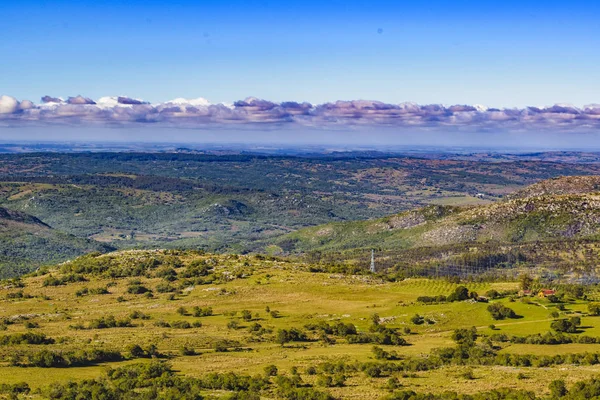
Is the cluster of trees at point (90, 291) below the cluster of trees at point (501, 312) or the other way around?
below

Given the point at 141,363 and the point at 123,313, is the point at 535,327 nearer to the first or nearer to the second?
the point at 141,363

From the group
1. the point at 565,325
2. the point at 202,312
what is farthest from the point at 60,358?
the point at 565,325

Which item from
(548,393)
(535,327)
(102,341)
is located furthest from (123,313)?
(548,393)

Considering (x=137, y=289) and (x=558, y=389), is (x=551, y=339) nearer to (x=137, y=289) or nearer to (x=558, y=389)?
(x=558, y=389)

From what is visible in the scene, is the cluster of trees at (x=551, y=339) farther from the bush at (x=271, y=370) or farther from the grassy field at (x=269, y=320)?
the bush at (x=271, y=370)

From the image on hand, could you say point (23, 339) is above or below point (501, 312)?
above

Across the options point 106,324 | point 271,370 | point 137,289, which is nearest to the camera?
point 271,370

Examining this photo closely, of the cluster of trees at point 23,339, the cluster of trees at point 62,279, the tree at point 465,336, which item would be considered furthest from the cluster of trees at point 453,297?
the cluster of trees at point 62,279

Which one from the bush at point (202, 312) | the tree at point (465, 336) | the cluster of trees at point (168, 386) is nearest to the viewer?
the cluster of trees at point (168, 386)

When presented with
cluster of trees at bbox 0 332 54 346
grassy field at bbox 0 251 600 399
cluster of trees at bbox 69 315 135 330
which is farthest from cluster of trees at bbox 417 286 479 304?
cluster of trees at bbox 0 332 54 346
